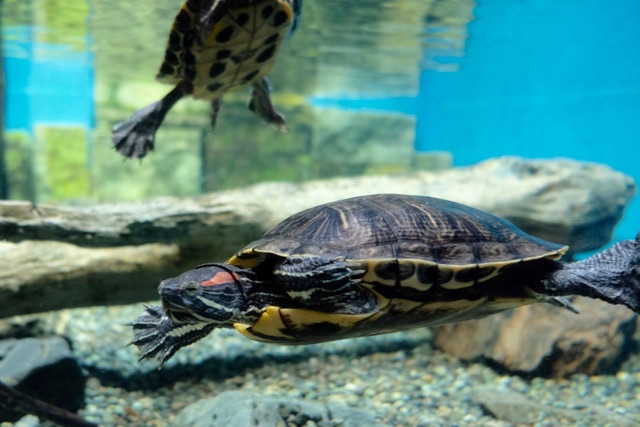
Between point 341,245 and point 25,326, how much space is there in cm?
353

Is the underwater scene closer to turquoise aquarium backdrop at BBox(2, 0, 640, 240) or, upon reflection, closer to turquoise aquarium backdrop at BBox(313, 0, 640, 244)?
turquoise aquarium backdrop at BBox(2, 0, 640, 240)

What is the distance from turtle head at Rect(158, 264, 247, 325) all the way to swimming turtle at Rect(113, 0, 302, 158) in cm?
182

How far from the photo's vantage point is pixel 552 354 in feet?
16.1

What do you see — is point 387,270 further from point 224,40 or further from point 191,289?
point 224,40

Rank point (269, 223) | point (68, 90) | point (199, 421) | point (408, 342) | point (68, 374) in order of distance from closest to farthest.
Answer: point (199, 421), point (68, 374), point (269, 223), point (408, 342), point (68, 90)

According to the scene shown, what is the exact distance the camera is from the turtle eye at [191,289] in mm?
2242

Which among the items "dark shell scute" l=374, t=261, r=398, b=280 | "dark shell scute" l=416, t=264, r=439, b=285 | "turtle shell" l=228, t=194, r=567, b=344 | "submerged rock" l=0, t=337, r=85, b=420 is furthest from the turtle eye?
"submerged rock" l=0, t=337, r=85, b=420

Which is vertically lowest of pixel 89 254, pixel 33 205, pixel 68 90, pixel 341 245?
pixel 68 90

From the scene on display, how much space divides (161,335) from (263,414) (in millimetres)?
868

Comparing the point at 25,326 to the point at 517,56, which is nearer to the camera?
the point at 25,326

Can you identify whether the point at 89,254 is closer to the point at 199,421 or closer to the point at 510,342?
the point at 199,421

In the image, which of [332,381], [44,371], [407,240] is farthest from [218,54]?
[332,381]

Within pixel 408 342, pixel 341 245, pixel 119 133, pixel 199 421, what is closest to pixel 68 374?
pixel 199 421

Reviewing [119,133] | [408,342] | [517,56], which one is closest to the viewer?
[119,133]
